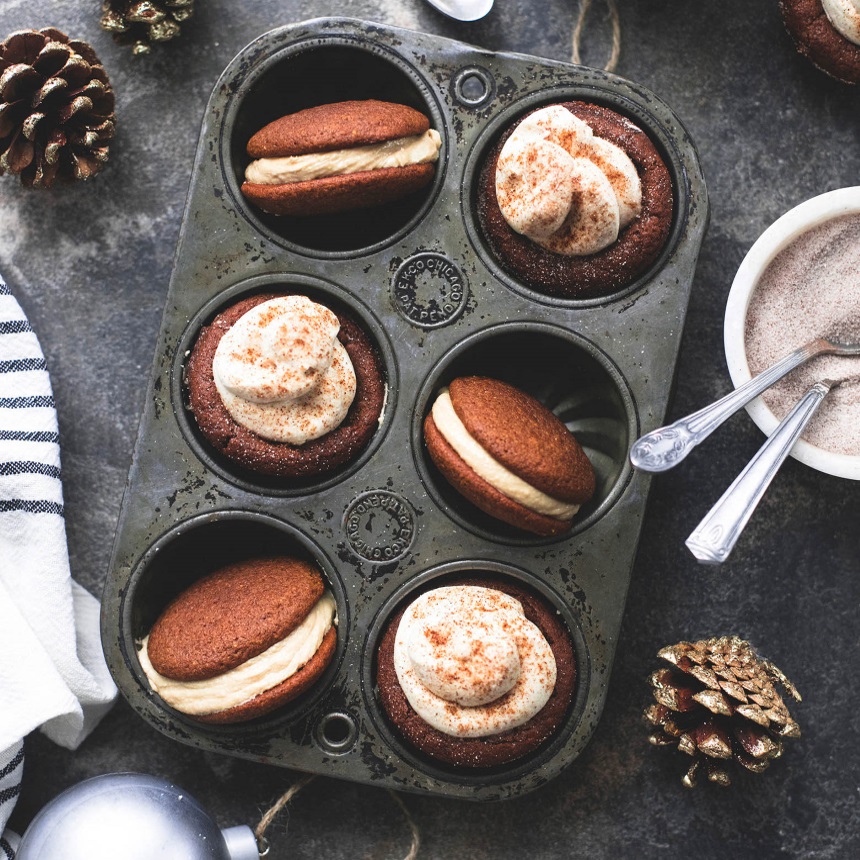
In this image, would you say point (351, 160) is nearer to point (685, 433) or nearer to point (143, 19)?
point (143, 19)

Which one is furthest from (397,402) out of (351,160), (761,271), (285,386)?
(761,271)

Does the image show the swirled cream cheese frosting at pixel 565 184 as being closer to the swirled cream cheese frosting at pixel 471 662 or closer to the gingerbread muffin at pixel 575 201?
the gingerbread muffin at pixel 575 201

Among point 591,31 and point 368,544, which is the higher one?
point 591,31

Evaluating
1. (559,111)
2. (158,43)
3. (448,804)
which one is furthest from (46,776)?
(559,111)

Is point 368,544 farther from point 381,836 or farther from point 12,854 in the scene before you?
point 12,854

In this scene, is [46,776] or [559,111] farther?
[46,776]

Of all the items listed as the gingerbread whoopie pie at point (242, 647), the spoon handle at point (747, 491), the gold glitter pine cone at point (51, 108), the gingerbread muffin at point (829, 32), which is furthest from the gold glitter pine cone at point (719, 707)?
the gold glitter pine cone at point (51, 108)
